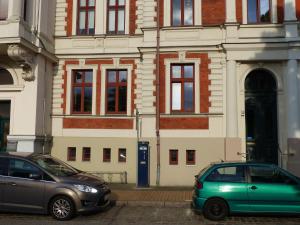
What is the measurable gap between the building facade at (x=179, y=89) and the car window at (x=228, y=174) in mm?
5704

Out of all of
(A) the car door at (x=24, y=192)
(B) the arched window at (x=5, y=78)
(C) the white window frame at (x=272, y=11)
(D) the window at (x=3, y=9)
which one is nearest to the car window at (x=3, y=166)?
(A) the car door at (x=24, y=192)

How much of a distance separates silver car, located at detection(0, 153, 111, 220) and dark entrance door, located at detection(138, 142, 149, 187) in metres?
5.29

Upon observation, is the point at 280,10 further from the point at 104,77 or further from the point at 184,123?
the point at 104,77

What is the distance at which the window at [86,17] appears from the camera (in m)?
18.1

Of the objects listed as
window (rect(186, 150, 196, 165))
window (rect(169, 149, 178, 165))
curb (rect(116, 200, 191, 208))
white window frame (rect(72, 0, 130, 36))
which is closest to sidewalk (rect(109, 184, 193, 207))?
curb (rect(116, 200, 191, 208))

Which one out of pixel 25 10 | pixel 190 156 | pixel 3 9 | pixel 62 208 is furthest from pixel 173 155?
pixel 3 9

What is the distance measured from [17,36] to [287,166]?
39.2 feet

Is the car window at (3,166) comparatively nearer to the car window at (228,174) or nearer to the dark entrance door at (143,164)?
the car window at (228,174)

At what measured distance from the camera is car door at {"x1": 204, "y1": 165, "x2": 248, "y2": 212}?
9.67 meters

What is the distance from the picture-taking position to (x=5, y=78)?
16.7 m

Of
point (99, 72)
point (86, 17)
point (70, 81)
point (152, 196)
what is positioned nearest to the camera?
point (152, 196)

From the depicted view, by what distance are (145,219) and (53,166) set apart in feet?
10.1

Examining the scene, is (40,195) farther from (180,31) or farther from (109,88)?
(180,31)

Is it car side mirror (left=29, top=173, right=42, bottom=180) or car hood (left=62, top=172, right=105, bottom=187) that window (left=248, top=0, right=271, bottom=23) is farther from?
car side mirror (left=29, top=173, right=42, bottom=180)
